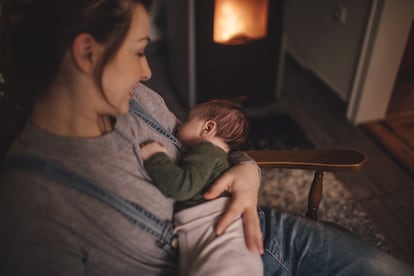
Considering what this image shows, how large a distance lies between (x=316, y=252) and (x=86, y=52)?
73cm

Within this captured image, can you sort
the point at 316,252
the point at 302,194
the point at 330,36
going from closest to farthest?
1. the point at 316,252
2. the point at 302,194
3. the point at 330,36

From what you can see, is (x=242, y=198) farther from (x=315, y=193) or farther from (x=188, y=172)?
(x=315, y=193)

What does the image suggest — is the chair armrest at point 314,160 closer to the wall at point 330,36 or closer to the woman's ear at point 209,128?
the woman's ear at point 209,128

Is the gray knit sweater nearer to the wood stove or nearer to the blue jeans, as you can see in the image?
the blue jeans

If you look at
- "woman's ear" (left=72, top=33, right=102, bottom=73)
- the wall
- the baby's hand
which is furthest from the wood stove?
"woman's ear" (left=72, top=33, right=102, bottom=73)

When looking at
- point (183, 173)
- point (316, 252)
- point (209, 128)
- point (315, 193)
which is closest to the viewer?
point (183, 173)

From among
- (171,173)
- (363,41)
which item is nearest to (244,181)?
(171,173)

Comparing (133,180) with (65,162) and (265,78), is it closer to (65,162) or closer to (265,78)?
(65,162)

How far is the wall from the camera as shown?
2.48m

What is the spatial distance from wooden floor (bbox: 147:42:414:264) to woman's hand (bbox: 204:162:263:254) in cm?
111

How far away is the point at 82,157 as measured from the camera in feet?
2.59

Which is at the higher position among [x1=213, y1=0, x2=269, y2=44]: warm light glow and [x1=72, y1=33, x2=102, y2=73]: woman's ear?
[x1=72, y1=33, x2=102, y2=73]: woman's ear

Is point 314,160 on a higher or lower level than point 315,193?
higher

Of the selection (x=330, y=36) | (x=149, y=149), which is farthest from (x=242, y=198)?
(x=330, y=36)
